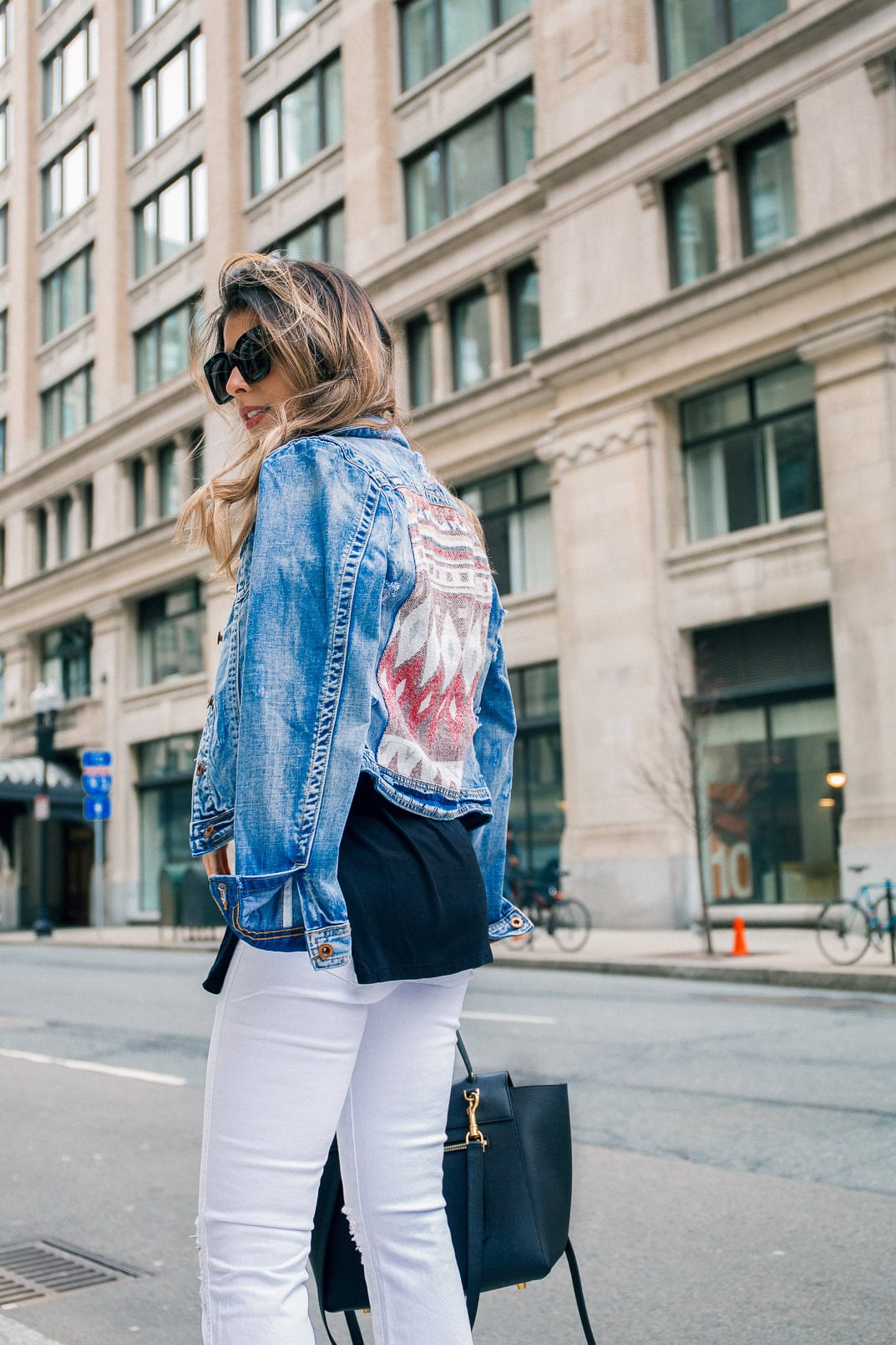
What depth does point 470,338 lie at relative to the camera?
26.7 m

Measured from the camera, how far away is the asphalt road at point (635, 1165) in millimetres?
3787

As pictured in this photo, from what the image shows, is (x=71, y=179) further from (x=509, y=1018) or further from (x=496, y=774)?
(x=496, y=774)

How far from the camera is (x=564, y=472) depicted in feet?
77.7

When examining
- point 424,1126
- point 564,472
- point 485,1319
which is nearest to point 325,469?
point 424,1126

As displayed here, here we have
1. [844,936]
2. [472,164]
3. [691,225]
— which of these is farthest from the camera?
[472,164]

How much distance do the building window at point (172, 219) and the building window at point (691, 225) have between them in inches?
596

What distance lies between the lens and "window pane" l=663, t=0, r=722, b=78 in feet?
72.0

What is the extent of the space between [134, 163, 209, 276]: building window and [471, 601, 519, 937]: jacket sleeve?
33.7 meters

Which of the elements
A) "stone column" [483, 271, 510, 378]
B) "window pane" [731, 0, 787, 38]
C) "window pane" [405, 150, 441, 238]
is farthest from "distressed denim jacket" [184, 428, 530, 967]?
"window pane" [405, 150, 441, 238]

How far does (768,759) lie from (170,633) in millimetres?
18574

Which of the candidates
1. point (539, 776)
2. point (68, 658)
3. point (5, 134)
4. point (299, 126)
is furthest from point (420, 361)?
point (5, 134)

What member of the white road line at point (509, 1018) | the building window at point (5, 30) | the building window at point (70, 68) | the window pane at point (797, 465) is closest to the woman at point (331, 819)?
the white road line at point (509, 1018)

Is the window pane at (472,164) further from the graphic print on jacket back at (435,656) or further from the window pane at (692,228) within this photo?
the graphic print on jacket back at (435,656)

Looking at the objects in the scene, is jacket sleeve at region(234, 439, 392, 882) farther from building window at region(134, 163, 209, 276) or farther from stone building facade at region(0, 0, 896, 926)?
building window at region(134, 163, 209, 276)
